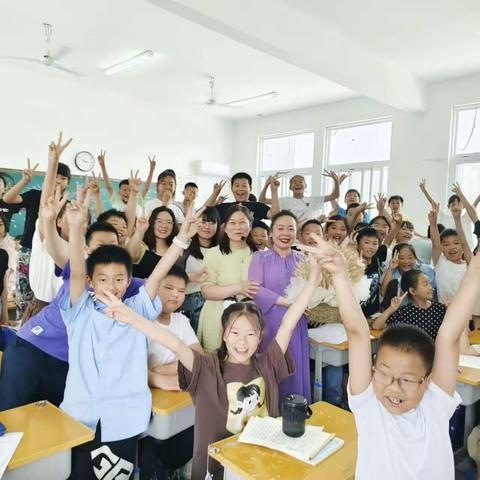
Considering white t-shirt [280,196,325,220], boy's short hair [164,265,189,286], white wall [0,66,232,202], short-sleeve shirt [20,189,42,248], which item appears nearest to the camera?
boy's short hair [164,265,189,286]

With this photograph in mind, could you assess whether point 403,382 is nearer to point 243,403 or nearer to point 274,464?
point 274,464

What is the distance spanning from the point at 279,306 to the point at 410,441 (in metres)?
1.29

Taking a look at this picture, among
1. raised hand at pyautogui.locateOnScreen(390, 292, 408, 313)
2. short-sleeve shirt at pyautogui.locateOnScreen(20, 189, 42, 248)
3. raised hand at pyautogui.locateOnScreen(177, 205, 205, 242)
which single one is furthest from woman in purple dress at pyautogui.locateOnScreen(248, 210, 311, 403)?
short-sleeve shirt at pyautogui.locateOnScreen(20, 189, 42, 248)

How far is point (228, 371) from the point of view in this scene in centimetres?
173

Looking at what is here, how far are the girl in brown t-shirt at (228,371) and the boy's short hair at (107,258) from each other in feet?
0.70

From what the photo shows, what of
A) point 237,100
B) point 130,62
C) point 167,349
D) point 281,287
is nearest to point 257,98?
point 237,100

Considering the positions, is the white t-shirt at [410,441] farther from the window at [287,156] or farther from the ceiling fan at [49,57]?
the window at [287,156]

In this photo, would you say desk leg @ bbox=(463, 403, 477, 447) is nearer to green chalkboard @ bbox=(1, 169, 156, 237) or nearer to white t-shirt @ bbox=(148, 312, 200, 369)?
white t-shirt @ bbox=(148, 312, 200, 369)

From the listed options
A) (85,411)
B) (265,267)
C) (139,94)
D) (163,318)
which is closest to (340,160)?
(139,94)

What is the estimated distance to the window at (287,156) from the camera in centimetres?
873

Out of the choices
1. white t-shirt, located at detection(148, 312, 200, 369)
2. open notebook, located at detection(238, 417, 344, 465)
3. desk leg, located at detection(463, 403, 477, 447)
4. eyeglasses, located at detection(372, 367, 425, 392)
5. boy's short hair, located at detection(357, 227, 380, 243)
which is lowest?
desk leg, located at detection(463, 403, 477, 447)

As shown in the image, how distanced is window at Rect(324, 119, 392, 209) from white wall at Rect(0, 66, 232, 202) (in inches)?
106

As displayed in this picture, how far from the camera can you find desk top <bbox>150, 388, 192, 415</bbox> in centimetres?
178

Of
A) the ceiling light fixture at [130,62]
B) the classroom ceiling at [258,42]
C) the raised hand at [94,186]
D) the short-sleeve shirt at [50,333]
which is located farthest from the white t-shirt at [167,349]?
the ceiling light fixture at [130,62]
